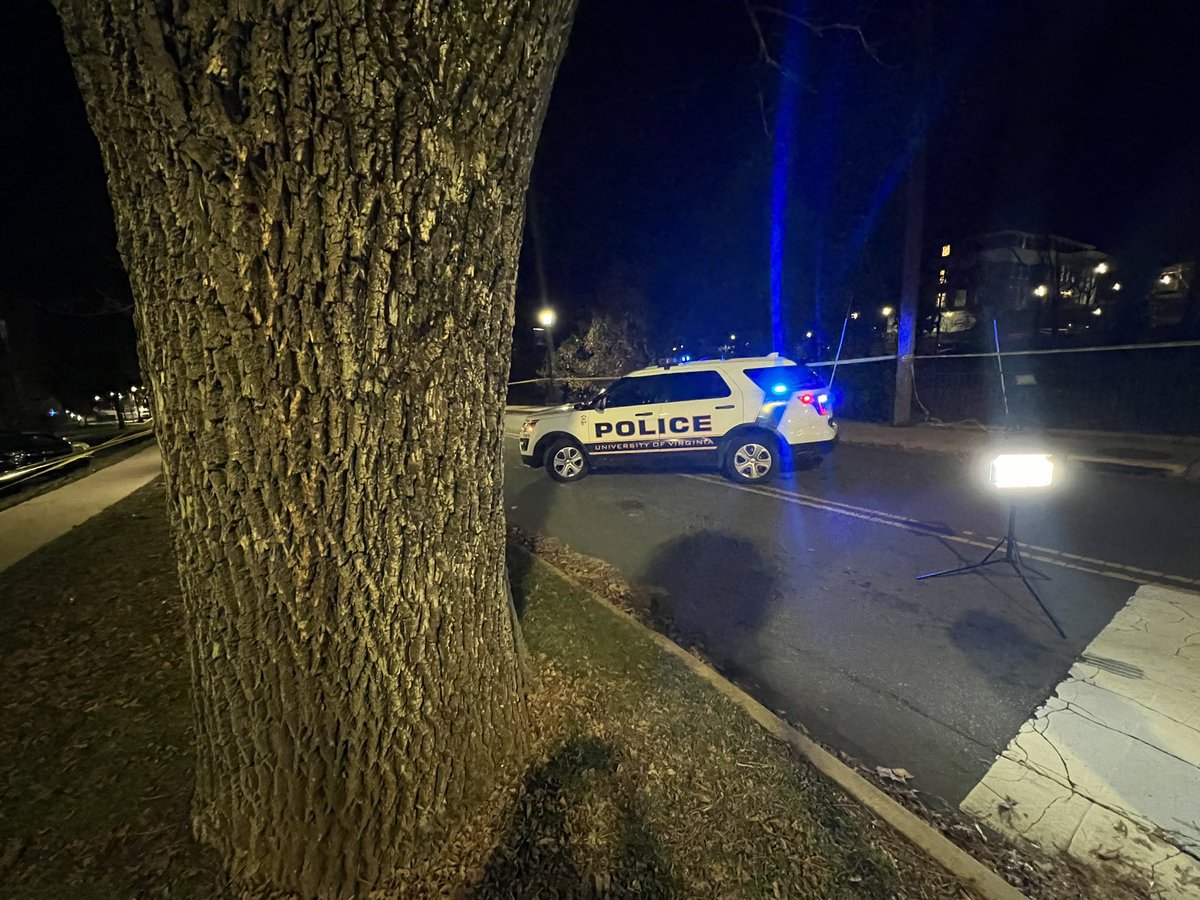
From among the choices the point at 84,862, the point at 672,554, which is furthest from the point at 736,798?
the point at 672,554

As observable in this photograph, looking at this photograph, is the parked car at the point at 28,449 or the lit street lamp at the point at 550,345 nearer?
the parked car at the point at 28,449

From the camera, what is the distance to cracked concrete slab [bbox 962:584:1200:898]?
7.64ft

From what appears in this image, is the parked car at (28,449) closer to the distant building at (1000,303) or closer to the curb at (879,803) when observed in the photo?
the curb at (879,803)

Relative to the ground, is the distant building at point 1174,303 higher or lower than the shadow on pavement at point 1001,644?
higher

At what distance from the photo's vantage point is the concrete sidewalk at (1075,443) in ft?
26.9

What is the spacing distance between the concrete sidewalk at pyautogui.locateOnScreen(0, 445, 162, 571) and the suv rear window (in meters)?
7.22

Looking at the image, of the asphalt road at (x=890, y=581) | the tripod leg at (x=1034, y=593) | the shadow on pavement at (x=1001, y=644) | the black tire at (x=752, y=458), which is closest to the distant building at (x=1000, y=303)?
the asphalt road at (x=890, y=581)

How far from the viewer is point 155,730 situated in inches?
105

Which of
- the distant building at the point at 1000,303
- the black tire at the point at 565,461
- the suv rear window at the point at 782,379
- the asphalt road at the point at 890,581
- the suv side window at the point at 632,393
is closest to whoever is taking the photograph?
the asphalt road at the point at 890,581

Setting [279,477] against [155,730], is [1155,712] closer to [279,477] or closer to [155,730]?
[279,477]

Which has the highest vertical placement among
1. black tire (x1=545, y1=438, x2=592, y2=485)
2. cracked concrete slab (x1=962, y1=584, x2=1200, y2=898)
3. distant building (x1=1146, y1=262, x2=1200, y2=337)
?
distant building (x1=1146, y1=262, x2=1200, y2=337)

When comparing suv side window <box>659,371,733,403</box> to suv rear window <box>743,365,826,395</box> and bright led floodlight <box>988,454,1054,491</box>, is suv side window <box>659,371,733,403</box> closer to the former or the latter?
suv rear window <box>743,365,826,395</box>

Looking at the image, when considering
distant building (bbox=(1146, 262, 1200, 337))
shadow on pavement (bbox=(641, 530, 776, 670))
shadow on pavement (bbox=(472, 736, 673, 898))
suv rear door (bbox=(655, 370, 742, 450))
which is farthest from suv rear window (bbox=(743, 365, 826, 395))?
distant building (bbox=(1146, 262, 1200, 337))

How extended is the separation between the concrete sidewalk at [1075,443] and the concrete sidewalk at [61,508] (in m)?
11.6
